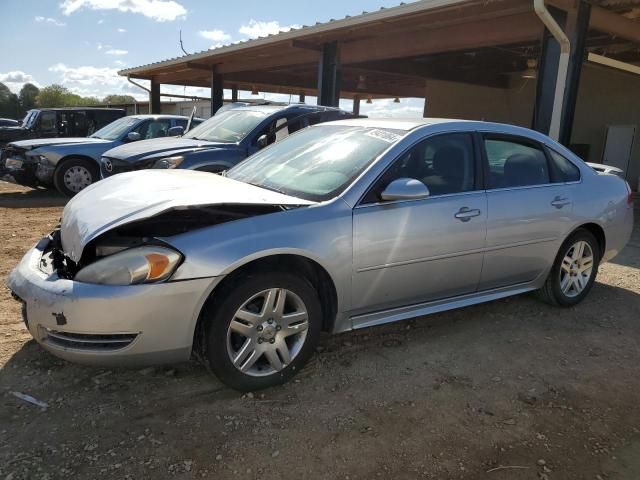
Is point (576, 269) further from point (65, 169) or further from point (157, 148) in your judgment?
point (65, 169)

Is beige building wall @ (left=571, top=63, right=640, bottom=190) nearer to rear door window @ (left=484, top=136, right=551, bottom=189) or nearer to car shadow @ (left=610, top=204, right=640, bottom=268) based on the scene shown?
car shadow @ (left=610, top=204, right=640, bottom=268)

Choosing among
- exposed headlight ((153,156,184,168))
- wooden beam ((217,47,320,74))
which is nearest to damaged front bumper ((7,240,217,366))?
exposed headlight ((153,156,184,168))

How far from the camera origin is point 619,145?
46.1ft

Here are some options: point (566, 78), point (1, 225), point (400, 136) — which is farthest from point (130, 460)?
point (566, 78)

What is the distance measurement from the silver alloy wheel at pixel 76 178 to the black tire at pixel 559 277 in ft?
26.6

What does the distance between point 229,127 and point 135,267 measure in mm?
5292

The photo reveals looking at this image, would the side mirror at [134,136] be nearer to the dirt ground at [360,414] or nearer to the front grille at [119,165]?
the front grille at [119,165]

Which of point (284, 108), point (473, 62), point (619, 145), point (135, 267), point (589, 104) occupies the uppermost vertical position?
point (473, 62)

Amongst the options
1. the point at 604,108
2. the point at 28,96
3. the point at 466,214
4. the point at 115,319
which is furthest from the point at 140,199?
the point at 28,96

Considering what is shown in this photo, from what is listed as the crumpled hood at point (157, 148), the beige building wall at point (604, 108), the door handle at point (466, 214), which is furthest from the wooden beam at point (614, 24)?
the door handle at point (466, 214)

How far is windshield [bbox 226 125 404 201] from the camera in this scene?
3271 millimetres

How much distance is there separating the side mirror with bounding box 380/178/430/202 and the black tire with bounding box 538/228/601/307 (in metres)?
1.81

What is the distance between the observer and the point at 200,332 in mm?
2779

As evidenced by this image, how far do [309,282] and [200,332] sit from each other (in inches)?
26.7
